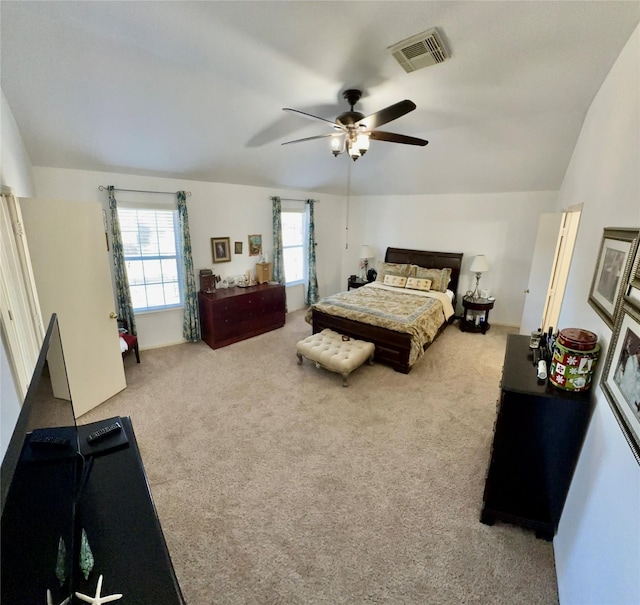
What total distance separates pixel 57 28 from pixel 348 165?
370 centimetres

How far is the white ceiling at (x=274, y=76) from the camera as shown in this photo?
6.13 feet

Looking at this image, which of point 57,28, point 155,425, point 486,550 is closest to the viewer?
point 486,550

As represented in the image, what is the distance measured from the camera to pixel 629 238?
55.9 inches

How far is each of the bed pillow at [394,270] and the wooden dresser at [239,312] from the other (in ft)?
6.19

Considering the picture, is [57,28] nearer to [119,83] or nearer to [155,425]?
[119,83]

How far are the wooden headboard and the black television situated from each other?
18.0 feet

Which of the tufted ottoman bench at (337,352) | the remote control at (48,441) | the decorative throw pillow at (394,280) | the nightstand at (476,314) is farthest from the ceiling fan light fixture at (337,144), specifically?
the nightstand at (476,314)

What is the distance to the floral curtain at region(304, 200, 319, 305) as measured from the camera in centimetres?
597

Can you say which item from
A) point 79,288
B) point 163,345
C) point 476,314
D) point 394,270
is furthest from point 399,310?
point 79,288

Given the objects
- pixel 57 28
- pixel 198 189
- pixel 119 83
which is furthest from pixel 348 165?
pixel 57 28

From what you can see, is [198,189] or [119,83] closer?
[119,83]

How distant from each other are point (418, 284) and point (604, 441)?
4.05 m

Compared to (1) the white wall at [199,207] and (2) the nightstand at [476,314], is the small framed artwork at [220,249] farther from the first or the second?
(2) the nightstand at [476,314]

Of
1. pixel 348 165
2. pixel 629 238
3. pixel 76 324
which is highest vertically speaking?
pixel 348 165
